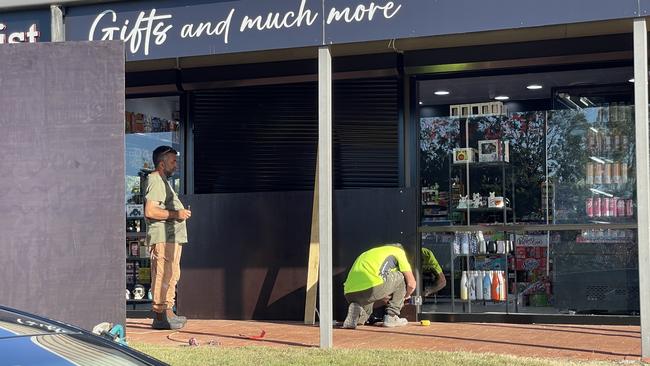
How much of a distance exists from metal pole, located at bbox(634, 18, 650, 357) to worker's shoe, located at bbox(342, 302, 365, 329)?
361cm

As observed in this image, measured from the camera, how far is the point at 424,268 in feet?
37.9

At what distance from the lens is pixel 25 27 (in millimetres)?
9625

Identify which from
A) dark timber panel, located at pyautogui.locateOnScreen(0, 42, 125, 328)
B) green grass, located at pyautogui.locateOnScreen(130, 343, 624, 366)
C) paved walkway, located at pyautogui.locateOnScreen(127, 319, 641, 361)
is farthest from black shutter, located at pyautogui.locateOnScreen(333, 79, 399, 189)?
dark timber panel, located at pyautogui.locateOnScreen(0, 42, 125, 328)

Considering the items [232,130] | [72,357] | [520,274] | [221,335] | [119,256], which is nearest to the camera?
[72,357]

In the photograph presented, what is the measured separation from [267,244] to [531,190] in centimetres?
330

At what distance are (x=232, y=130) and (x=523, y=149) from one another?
3.71 meters

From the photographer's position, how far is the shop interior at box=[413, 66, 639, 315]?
10.9 meters

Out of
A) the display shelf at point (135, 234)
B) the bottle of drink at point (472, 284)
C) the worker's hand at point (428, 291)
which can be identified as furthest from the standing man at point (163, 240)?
the bottle of drink at point (472, 284)

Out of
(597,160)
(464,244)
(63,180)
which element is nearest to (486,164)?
(464,244)

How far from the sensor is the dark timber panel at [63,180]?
8086mm

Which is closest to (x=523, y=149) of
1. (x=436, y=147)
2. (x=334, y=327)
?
(x=436, y=147)

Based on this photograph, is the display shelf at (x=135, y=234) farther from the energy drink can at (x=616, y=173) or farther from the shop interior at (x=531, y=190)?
the energy drink can at (x=616, y=173)

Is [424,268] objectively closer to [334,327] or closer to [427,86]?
[334,327]

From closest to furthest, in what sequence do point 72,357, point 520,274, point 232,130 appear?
point 72,357 → point 520,274 → point 232,130
